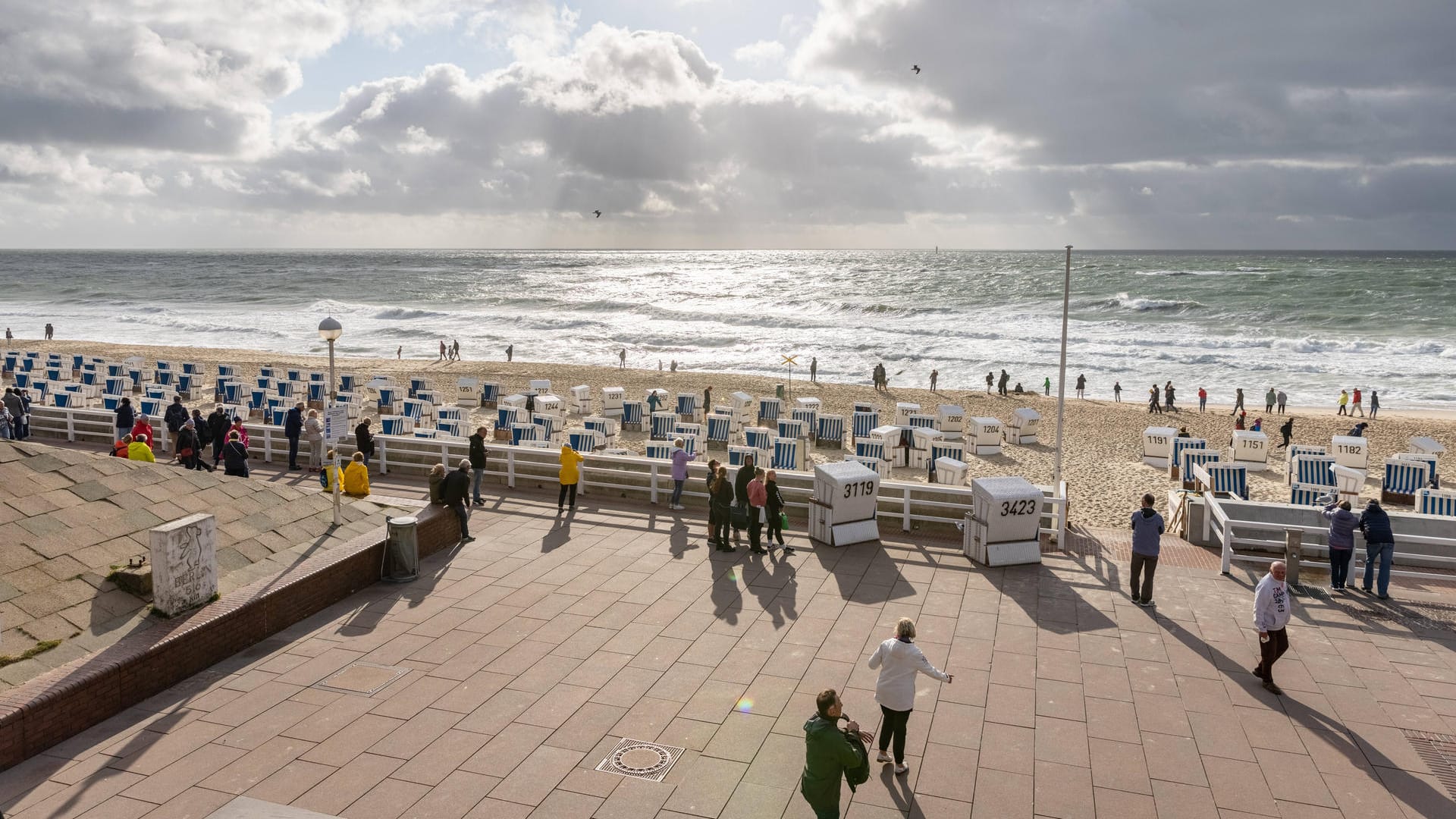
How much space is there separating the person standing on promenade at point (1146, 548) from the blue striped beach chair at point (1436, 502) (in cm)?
895

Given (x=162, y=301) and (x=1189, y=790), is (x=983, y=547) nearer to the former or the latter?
(x=1189, y=790)

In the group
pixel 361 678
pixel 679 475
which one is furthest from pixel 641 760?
pixel 679 475

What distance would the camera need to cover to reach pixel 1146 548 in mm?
9352

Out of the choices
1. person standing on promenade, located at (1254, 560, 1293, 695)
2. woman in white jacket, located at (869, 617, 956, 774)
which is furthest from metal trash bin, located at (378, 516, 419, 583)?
person standing on promenade, located at (1254, 560, 1293, 695)

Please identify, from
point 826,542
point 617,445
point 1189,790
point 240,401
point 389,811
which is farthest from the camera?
point 240,401

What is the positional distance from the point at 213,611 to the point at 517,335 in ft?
192

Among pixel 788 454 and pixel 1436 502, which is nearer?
pixel 1436 502

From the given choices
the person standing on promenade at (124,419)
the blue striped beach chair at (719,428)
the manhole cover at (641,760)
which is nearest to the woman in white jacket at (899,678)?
the manhole cover at (641,760)

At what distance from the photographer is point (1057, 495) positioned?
11.8m

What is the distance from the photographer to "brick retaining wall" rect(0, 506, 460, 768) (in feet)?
20.4

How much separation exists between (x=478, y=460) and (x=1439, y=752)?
35.4 ft

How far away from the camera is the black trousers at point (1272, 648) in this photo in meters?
7.53

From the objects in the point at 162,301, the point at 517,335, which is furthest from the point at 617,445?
the point at 162,301

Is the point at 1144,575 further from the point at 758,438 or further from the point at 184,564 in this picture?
the point at 758,438
